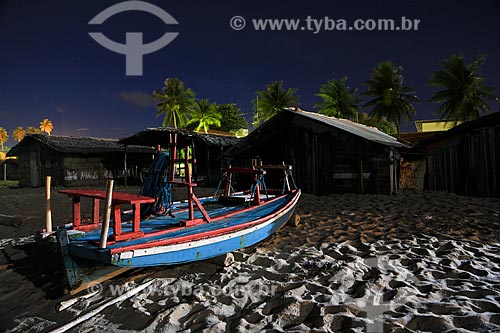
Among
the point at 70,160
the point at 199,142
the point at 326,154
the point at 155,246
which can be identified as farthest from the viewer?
the point at 70,160

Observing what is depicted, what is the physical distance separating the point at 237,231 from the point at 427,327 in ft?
8.71

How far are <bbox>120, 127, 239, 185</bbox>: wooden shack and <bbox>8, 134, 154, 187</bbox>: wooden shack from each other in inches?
113

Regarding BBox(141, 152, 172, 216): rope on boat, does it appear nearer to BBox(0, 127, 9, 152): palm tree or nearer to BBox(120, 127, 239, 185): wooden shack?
BBox(120, 127, 239, 185): wooden shack

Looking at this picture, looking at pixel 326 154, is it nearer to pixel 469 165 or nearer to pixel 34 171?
pixel 469 165

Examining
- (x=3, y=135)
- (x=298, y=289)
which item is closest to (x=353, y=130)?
(x=298, y=289)

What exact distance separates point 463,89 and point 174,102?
3386 centimetres

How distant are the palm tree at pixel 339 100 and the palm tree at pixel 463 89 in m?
8.53

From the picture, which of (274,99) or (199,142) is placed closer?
(199,142)

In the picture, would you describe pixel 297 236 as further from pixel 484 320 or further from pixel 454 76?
pixel 454 76

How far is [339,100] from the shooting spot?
3334cm

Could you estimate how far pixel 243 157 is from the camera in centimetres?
1563

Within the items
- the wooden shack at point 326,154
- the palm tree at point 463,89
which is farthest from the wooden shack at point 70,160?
the palm tree at point 463,89

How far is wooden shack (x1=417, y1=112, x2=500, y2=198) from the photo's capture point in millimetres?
10438

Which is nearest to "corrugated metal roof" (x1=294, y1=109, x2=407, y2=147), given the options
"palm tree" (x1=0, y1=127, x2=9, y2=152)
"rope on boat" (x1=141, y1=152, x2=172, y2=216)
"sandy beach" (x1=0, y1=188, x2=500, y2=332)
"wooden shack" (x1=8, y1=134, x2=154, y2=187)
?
"sandy beach" (x1=0, y1=188, x2=500, y2=332)
